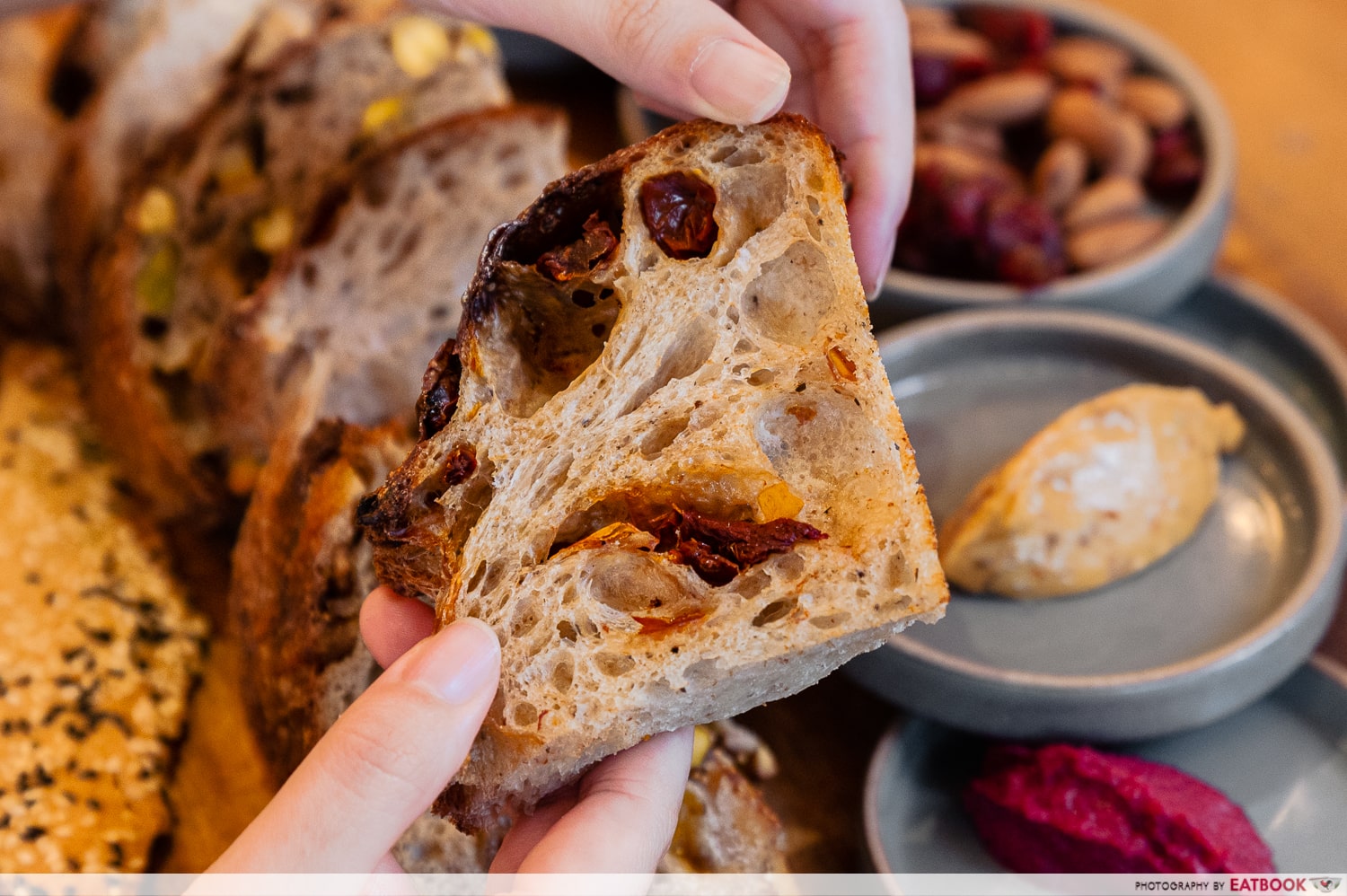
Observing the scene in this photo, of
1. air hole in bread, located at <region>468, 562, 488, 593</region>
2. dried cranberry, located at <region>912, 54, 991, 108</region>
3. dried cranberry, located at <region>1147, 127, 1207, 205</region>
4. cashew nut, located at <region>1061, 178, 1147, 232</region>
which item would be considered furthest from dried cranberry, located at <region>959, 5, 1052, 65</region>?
air hole in bread, located at <region>468, 562, 488, 593</region>

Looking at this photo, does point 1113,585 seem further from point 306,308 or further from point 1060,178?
point 306,308

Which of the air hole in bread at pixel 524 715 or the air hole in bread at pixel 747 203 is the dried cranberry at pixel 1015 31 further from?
the air hole in bread at pixel 524 715

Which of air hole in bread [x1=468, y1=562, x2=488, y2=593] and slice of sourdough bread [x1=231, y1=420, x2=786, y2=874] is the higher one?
air hole in bread [x1=468, y1=562, x2=488, y2=593]

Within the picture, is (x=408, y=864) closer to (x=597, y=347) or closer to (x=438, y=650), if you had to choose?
(x=438, y=650)

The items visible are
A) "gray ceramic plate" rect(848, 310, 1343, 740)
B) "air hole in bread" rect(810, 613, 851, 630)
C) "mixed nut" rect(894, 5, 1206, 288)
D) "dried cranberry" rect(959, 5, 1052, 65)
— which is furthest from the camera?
"dried cranberry" rect(959, 5, 1052, 65)

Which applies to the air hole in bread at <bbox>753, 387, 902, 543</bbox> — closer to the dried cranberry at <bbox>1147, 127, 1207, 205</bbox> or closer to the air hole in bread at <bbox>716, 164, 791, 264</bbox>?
the air hole in bread at <bbox>716, 164, 791, 264</bbox>

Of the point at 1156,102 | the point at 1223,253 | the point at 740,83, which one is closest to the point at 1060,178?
the point at 1156,102
